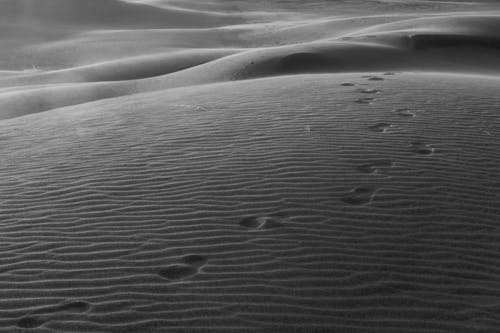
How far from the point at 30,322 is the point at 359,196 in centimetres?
284

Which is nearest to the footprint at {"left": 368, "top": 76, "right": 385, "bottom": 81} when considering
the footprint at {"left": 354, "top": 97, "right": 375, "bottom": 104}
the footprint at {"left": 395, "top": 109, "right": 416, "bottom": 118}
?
the footprint at {"left": 354, "top": 97, "right": 375, "bottom": 104}

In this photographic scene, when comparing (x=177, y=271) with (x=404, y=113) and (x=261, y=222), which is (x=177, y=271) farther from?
(x=404, y=113)

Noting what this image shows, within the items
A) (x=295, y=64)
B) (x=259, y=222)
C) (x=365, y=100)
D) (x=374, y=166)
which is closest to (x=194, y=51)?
(x=295, y=64)

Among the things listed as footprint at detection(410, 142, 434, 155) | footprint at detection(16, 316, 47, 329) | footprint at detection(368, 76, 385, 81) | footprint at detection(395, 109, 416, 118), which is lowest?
footprint at detection(368, 76, 385, 81)

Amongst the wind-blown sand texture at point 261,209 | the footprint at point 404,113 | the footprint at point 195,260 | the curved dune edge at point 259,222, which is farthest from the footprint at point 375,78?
the footprint at point 195,260

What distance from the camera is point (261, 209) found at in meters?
5.43

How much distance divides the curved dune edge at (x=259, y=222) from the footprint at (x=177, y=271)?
0.01 m

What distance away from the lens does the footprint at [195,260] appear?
182 inches

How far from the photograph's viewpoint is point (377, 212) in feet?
17.4

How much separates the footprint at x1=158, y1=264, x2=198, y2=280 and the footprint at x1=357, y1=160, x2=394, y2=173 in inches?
90.1

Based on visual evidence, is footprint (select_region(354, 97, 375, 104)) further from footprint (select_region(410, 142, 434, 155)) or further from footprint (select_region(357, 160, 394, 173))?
footprint (select_region(357, 160, 394, 173))

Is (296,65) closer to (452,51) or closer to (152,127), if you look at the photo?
(452,51)

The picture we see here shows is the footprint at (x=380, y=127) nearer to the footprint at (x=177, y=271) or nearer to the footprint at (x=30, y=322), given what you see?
the footprint at (x=177, y=271)

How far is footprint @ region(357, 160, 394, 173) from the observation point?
622 cm
